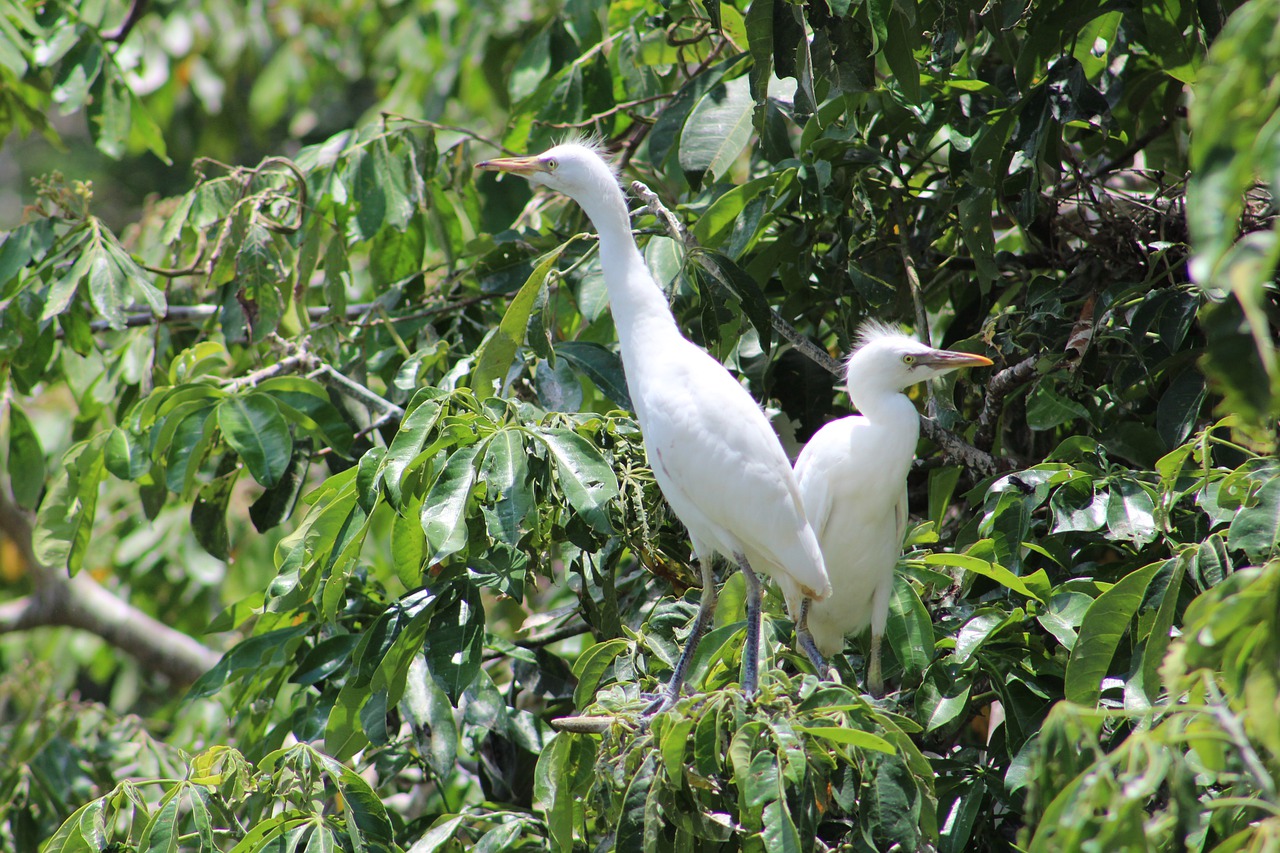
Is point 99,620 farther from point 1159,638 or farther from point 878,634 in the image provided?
point 1159,638

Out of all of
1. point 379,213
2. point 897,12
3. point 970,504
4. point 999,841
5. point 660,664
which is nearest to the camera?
point 897,12

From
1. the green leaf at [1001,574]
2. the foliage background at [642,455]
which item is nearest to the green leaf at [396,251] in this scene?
the foliage background at [642,455]

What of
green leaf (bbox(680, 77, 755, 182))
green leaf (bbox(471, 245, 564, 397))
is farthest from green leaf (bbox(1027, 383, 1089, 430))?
green leaf (bbox(471, 245, 564, 397))

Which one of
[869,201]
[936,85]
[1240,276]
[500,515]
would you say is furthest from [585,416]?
[1240,276]

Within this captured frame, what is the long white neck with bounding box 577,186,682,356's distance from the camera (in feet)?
9.09

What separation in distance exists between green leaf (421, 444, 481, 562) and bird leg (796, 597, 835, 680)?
973 millimetres

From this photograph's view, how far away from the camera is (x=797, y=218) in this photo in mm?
3451

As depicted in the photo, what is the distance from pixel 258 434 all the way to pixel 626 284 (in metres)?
1.08

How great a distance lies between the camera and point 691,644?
269cm

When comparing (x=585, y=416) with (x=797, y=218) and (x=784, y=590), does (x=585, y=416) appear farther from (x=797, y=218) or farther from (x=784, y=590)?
(x=797, y=218)

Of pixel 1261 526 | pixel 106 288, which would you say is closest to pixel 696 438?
pixel 1261 526

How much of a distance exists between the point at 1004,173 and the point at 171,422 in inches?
92.9

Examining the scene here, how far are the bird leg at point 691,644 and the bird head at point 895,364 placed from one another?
0.61m

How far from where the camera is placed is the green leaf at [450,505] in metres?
2.23
